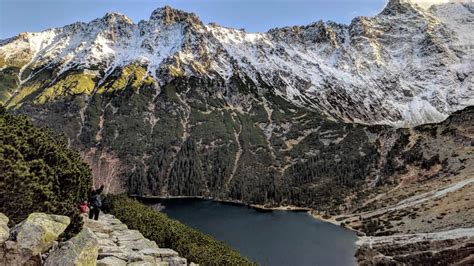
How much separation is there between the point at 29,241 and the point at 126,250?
8.94 m

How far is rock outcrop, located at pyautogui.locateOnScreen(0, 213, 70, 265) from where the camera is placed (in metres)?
24.8

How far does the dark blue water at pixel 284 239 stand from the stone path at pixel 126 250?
96.1 metres

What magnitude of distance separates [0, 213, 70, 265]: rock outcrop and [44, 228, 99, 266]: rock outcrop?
0.85m

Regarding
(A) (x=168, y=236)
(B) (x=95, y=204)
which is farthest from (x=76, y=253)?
(A) (x=168, y=236)

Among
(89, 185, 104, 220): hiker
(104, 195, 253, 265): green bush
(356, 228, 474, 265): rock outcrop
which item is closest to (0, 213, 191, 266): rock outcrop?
(89, 185, 104, 220): hiker

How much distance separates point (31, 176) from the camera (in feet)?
118

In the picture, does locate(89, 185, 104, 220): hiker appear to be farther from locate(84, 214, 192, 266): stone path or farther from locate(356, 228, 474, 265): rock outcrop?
locate(356, 228, 474, 265): rock outcrop

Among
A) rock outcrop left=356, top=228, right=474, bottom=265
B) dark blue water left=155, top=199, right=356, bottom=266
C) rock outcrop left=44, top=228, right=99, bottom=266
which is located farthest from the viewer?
dark blue water left=155, top=199, right=356, bottom=266

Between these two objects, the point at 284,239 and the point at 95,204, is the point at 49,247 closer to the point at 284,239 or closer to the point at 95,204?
the point at 95,204

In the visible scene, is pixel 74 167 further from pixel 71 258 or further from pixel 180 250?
pixel 71 258

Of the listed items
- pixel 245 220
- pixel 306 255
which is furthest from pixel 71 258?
pixel 245 220

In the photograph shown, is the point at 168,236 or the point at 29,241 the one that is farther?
the point at 168,236

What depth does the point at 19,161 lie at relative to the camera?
35.1 m

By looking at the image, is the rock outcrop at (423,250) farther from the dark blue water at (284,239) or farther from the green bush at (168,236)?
the green bush at (168,236)
